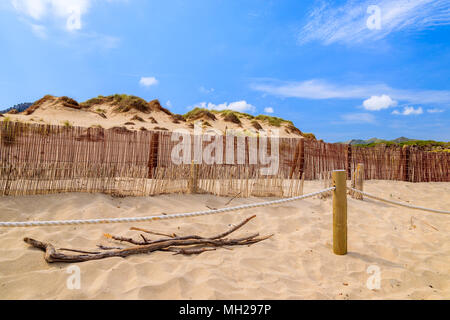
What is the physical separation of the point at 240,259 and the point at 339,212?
1.18 metres

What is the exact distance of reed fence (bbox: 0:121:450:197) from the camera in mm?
4852

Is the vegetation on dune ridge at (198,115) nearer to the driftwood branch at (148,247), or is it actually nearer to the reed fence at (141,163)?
the reed fence at (141,163)

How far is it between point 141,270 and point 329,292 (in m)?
1.60

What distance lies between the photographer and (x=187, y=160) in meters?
8.41

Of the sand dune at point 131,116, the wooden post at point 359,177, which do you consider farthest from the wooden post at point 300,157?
the sand dune at point 131,116

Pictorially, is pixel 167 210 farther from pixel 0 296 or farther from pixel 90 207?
pixel 0 296

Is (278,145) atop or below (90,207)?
atop

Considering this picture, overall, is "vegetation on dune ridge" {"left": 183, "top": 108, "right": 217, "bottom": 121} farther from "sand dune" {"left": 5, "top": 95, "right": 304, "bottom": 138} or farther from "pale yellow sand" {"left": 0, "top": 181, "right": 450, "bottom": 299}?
"pale yellow sand" {"left": 0, "top": 181, "right": 450, "bottom": 299}

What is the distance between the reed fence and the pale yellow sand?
0.31 meters

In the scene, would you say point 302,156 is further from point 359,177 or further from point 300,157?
point 359,177

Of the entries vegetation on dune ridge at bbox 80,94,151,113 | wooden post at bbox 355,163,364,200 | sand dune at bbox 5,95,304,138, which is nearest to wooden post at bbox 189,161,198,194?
wooden post at bbox 355,163,364,200

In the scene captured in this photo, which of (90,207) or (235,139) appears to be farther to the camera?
(235,139)

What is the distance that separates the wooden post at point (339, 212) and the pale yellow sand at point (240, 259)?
15 centimetres
